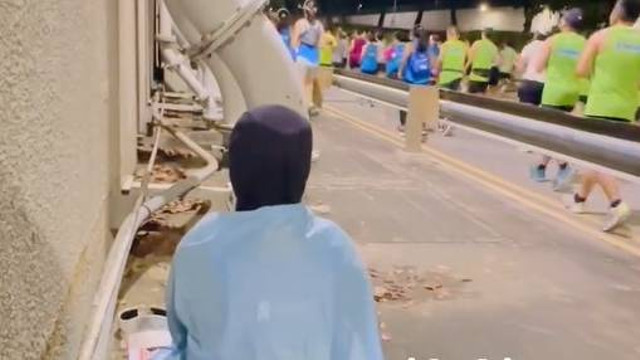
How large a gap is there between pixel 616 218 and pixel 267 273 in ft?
17.1

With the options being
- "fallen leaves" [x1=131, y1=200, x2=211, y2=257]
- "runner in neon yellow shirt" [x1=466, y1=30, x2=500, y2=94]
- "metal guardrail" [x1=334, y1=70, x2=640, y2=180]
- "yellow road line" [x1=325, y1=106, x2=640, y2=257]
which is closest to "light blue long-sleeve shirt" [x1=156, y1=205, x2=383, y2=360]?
"fallen leaves" [x1=131, y1=200, x2=211, y2=257]

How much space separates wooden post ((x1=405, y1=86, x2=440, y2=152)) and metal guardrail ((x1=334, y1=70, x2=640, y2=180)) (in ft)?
0.43

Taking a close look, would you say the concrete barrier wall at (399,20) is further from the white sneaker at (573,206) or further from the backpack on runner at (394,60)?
the white sneaker at (573,206)

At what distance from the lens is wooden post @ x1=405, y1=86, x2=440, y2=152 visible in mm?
10391

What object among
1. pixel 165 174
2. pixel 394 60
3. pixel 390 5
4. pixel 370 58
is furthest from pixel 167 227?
pixel 390 5

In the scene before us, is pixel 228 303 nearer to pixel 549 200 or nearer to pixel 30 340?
pixel 30 340

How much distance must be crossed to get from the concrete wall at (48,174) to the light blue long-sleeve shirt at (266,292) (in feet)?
1.08

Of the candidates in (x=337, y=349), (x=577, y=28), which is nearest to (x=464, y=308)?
(x=337, y=349)

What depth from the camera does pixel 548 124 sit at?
731cm

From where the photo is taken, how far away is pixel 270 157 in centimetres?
187

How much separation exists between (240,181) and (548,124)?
579 cm

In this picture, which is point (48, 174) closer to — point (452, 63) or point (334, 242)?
point (334, 242)

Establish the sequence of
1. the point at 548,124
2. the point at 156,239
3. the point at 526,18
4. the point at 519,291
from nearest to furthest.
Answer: the point at 519,291 < the point at 156,239 < the point at 548,124 < the point at 526,18

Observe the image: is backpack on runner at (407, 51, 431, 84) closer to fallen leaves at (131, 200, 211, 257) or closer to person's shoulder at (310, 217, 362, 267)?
fallen leaves at (131, 200, 211, 257)
